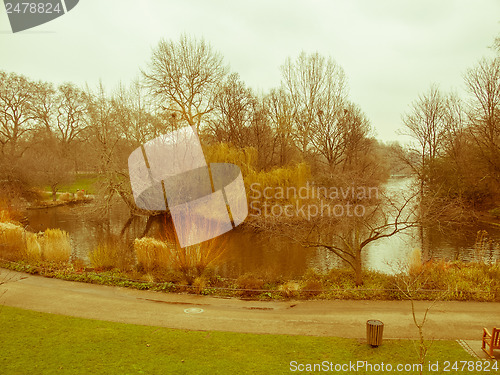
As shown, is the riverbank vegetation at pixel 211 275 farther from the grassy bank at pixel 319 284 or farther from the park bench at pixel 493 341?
the park bench at pixel 493 341

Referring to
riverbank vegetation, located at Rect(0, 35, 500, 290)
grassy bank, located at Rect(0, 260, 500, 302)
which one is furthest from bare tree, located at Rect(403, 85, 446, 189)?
grassy bank, located at Rect(0, 260, 500, 302)

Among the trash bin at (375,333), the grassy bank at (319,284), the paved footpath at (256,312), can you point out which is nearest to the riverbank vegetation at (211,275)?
the grassy bank at (319,284)

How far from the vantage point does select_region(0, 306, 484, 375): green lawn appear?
752 cm

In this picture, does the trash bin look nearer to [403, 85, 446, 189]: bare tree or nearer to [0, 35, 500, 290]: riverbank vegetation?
[0, 35, 500, 290]: riverbank vegetation

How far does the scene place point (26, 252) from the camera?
680 inches

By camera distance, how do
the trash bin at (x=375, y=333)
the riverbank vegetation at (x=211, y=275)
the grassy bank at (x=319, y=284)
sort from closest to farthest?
1. the trash bin at (x=375, y=333)
2. the grassy bank at (x=319, y=284)
3. the riverbank vegetation at (x=211, y=275)

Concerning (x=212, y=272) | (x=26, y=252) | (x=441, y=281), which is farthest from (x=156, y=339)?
(x=26, y=252)

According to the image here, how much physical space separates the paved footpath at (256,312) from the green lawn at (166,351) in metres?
0.69

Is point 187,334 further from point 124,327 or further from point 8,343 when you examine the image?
point 8,343

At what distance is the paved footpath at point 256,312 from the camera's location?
972 cm

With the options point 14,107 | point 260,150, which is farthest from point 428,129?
point 14,107

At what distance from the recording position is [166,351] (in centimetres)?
831

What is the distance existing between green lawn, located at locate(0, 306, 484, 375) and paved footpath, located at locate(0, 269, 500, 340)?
27.3 inches

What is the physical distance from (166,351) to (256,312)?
3592 millimetres
